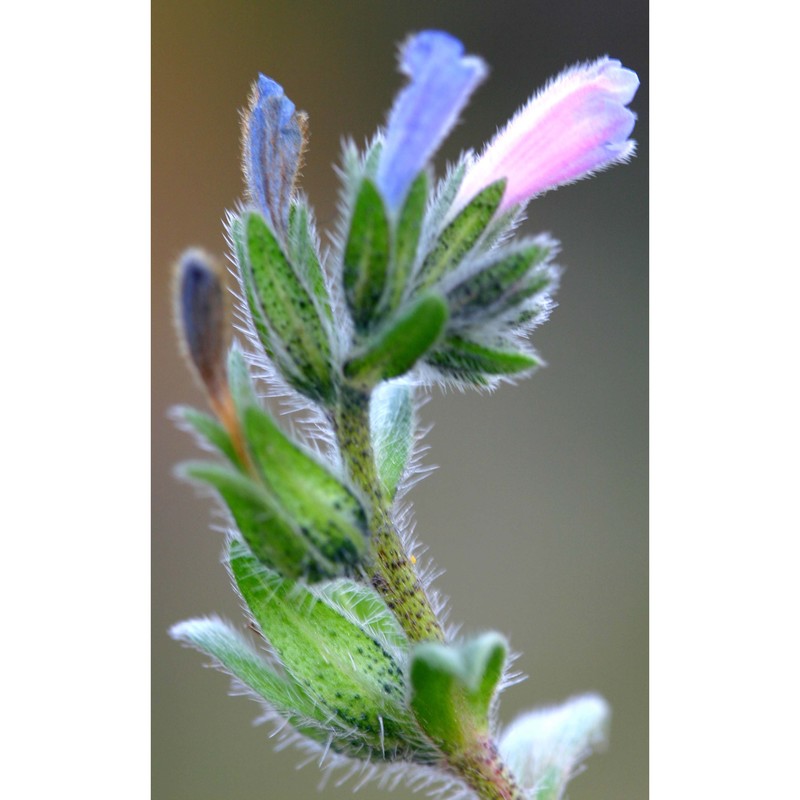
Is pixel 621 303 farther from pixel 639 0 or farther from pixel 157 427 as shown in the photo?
pixel 157 427

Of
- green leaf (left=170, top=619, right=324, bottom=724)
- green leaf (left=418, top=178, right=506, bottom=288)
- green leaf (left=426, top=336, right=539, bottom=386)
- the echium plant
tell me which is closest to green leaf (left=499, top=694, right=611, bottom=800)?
the echium plant

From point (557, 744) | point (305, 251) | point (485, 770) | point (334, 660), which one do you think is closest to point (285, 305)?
point (305, 251)

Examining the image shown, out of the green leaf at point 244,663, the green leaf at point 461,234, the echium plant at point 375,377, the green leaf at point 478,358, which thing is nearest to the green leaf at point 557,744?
the echium plant at point 375,377

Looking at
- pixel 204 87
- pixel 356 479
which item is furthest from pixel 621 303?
pixel 356 479

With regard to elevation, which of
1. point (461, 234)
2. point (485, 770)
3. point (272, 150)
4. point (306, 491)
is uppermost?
point (272, 150)

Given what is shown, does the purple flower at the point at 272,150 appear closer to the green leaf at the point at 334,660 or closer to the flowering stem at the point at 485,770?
the green leaf at the point at 334,660

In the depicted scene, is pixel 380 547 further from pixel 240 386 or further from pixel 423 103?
pixel 423 103

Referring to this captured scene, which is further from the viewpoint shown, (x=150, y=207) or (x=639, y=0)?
(x=639, y=0)
